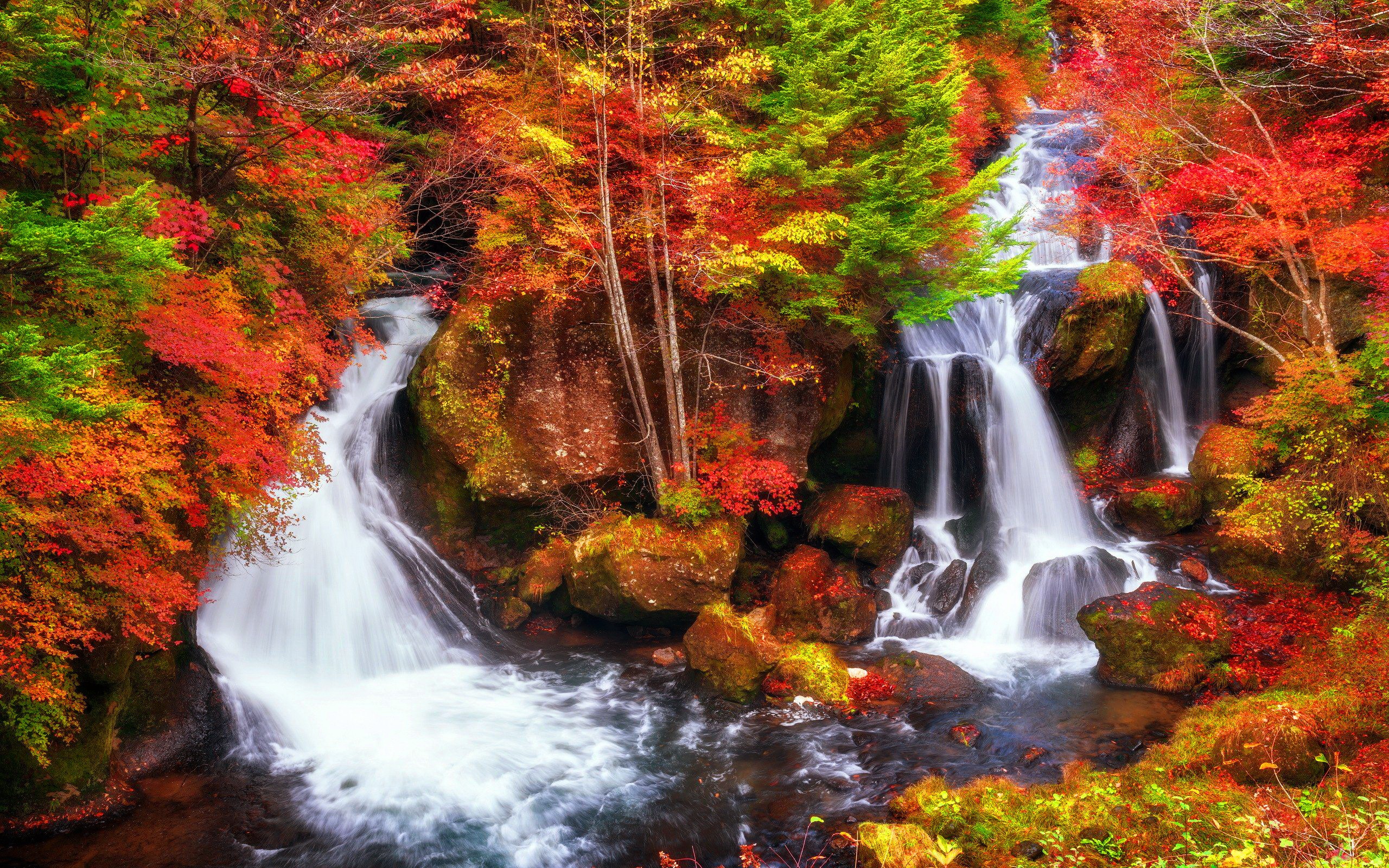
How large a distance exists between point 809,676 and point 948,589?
362 cm

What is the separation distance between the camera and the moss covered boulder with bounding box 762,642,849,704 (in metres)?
9.08

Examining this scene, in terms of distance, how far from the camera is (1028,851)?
5.60 m

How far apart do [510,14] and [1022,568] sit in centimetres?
1270

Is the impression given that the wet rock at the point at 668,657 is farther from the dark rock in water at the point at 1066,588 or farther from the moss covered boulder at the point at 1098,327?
the moss covered boulder at the point at 1098,327

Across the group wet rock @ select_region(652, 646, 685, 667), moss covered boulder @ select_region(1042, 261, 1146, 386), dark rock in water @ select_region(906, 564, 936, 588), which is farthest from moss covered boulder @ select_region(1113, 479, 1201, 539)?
wet rock @ select_region(652, 646, 685, 667)

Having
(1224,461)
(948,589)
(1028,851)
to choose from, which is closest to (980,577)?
(948,589)

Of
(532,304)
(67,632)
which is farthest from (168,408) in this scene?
(532,304)

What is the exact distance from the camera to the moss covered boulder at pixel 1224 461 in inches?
432

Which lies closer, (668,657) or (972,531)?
(668,657)

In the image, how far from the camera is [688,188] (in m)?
10.8

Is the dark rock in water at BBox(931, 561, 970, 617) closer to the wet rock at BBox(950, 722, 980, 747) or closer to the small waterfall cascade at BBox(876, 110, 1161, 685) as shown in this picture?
the small waterfall cascade at BBox(876, 110, 1161, 685)

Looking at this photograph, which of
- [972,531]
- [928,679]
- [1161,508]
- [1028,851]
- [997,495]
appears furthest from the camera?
[997,495]

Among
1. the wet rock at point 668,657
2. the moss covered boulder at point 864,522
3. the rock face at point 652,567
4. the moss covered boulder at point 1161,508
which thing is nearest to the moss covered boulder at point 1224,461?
the moss covered boulder at point 1161,508

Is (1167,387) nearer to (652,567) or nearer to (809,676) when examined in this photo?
(809,676)
